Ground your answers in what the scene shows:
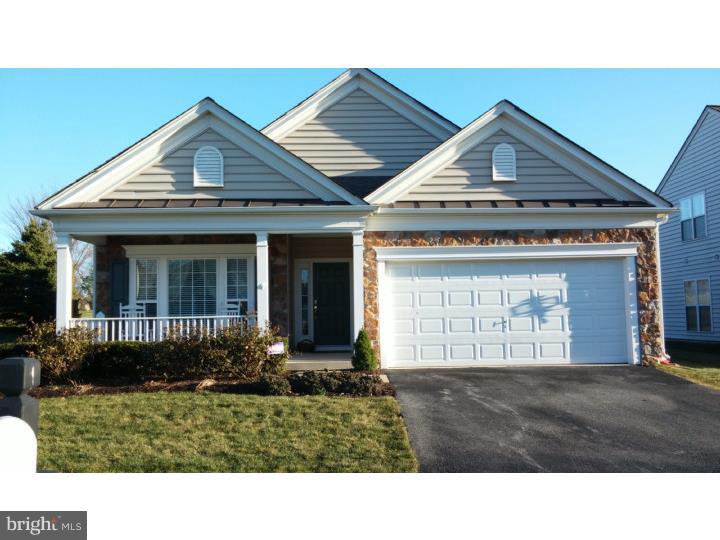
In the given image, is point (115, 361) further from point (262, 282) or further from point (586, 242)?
point (586, 242)

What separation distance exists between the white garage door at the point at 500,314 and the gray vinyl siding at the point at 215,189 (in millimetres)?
3013

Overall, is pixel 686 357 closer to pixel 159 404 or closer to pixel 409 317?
pixel 409 317

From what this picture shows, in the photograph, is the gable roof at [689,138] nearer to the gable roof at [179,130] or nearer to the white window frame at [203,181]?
the gable roof at [179,130]

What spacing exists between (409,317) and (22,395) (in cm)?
836

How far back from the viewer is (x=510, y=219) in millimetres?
11383

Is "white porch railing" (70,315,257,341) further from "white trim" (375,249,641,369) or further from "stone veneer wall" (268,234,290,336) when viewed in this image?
"white trim" (375,249,641,369)

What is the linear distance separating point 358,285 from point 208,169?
13.3 ft

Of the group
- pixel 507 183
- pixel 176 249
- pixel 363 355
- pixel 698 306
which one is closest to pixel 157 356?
pixel 176 249

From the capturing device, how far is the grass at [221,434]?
19.0 feet

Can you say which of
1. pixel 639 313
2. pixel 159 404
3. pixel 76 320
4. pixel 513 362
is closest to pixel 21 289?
pixel 76 320

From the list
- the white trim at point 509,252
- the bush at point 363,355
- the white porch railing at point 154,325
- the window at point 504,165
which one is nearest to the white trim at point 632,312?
the white trim at point 509,252

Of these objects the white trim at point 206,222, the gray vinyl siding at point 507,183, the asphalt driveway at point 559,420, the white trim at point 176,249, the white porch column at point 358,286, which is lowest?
the asphalt driveway at point 559,420

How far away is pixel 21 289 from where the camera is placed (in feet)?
74.1

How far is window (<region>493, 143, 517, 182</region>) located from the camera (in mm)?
11656
